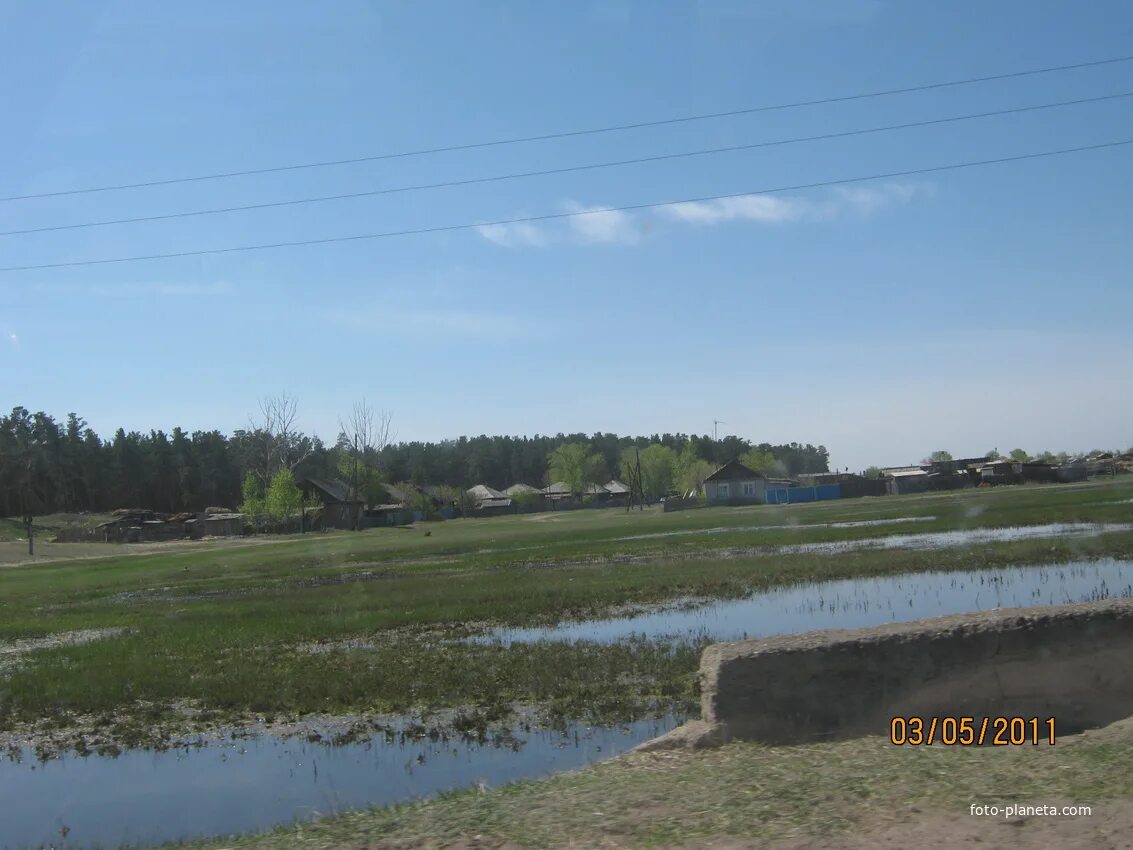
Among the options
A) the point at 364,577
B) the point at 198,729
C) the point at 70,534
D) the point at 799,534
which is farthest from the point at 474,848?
the point at 70,534

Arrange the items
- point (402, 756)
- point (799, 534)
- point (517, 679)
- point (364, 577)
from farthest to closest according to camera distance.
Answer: point (799, 534)
point (364, 577)
point (517, 679)
point (402, 756)

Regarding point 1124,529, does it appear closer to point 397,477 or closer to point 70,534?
point 70,534

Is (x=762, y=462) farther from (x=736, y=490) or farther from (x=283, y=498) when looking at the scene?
(x=283, y=498)

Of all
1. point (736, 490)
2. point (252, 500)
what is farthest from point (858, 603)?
point (736, 490)

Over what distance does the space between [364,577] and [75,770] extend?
29015mm

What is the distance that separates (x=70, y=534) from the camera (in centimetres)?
10712

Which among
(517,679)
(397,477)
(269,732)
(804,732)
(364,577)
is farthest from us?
(397,477)

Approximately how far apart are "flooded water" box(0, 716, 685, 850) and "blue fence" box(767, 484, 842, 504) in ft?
337

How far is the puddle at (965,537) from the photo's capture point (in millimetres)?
37625

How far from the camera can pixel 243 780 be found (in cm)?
1208

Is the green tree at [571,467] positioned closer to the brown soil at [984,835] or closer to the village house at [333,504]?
the village house at [333,504]

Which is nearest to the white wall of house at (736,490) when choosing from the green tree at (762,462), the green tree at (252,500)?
the green tree at (762,462)

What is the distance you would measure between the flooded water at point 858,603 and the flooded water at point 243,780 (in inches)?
299
